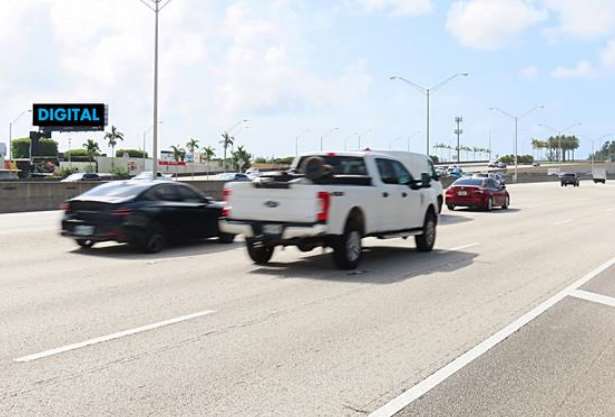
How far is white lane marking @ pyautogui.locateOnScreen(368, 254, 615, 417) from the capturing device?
17.5 ft

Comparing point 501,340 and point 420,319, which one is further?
point 420,319

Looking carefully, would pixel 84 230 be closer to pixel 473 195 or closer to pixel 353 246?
pixel 353 246

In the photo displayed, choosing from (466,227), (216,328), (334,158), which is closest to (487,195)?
(466,227)

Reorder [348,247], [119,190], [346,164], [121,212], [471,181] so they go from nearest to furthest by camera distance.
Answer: [348,247] < [346,164] < [121,212] < [119,190] < [471,181]

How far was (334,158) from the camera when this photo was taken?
13.8m

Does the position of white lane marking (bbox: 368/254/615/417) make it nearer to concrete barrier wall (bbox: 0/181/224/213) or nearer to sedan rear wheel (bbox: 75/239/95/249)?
sedan rear wheel (bbox: 75/239/95/249)

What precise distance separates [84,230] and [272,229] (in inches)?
174

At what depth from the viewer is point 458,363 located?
6539mm

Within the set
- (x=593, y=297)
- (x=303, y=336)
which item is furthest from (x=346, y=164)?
(x=303, y=336)

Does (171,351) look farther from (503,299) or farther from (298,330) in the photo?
(503,299)

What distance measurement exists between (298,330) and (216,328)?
856 mm

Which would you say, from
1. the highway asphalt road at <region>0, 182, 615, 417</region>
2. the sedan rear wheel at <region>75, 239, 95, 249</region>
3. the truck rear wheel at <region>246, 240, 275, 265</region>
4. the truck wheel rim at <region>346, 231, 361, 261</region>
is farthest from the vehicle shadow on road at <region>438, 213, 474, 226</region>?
the sedan rear wheel at <region>75, 239, 95, 249</region>

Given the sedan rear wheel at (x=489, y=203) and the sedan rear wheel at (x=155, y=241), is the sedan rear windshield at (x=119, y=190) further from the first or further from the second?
the sedan rear wheel at (x=489, y=203)

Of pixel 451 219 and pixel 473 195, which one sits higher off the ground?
pixel 473 195
